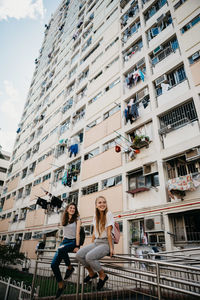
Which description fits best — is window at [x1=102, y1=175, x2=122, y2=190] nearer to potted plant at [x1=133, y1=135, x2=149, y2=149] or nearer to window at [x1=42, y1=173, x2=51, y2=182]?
potted plant at [x1=133, y1=135, x2=149, y2=149]

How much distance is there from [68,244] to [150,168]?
7413 mm

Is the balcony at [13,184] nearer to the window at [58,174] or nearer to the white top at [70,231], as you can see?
the window at [58,174]

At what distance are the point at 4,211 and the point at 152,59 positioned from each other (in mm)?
27167

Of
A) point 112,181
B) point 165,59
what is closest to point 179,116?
point 165,59

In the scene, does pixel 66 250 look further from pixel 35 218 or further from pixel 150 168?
pixel 35 218

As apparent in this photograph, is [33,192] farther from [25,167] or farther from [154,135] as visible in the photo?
[154,135]

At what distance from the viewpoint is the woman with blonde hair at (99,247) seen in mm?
3156

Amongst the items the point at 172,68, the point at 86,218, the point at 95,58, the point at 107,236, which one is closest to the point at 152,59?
the point at 172,68

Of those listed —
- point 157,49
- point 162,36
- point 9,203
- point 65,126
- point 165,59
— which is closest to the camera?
point 165,59

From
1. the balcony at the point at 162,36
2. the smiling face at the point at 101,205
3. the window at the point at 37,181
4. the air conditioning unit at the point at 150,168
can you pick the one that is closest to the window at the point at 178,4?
the balcony at the point at 162,36

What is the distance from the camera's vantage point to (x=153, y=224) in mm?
9219

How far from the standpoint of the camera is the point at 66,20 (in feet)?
117

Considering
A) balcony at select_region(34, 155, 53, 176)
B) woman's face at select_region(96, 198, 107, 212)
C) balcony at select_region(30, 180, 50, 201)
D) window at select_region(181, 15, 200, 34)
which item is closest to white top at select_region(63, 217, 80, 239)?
woman's face at select_region(96, 198, 107, 212)

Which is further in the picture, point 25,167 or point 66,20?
point 66,20
